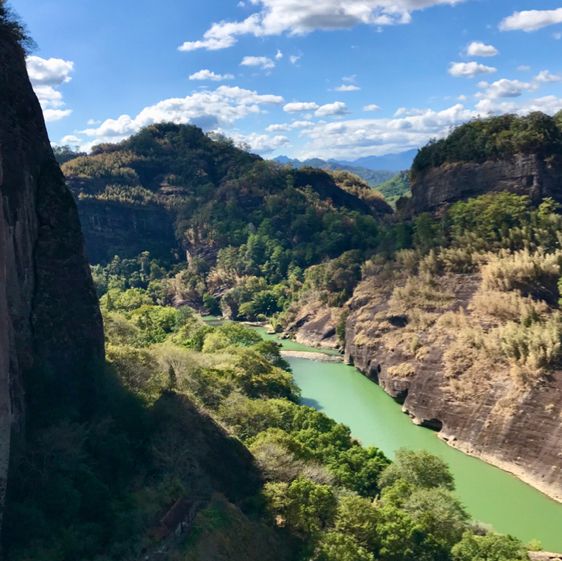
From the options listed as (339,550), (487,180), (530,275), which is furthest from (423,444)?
(487,180)

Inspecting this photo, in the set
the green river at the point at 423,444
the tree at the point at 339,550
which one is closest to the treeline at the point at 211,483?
the tree at the point at 339,550

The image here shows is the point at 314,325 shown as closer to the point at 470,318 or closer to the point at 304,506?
the point at 470,318

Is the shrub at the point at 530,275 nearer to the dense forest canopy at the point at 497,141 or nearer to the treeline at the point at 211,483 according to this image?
the dense forest canopy at the point at 497,141

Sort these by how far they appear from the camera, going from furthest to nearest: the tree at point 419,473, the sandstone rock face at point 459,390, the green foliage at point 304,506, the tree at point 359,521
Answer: the sandstone rock face at point 459,390
the tree at point 419,473
the green foliage at point 304,506
the tree at point 359,521

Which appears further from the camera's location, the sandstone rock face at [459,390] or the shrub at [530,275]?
the shrub at [530,275]

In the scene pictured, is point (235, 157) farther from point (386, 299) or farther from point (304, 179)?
point (386, 299)

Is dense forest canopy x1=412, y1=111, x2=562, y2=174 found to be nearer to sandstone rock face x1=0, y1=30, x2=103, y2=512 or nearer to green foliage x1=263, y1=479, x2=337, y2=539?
green foliage x1=263, y1=479, x2=337, y2=539
